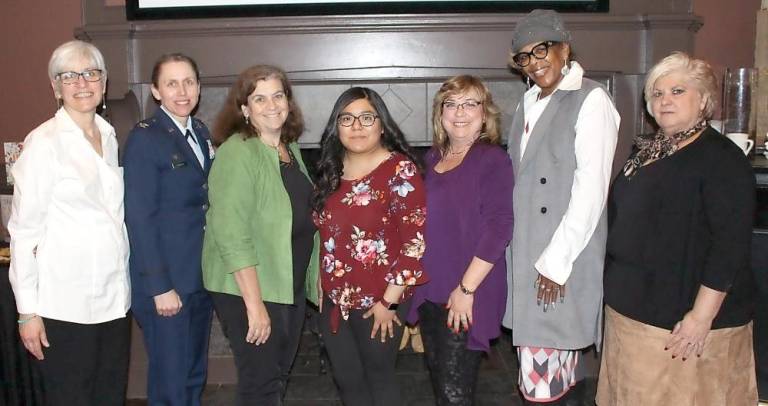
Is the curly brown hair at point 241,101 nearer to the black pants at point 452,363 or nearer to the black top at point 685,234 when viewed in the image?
the black pants at point 452,363

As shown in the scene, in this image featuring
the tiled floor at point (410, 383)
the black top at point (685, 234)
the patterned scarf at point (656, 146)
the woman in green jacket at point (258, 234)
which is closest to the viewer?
the black top at point (685, 234)

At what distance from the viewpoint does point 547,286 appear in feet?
6.20

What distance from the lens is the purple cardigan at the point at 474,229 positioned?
186 centimetres

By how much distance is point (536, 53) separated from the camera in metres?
1.91

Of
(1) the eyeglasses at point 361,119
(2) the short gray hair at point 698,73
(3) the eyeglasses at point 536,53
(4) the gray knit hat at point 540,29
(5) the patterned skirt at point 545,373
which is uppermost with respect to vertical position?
(4) the gray knit hat at point 540,29

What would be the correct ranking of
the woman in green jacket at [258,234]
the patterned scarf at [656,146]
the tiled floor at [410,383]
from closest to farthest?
the patterned scarf at [656,146]
the woman in green jacket at [258,234]
the tiled floor at [410,383]

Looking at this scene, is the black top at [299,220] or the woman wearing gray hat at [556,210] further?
the black top at [299,220]

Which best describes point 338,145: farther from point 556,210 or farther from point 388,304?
point 556,210

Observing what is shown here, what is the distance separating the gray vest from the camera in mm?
1868

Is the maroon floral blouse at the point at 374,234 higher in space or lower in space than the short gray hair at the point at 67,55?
lower

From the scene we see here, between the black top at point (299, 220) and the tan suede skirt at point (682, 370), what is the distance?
1009mm

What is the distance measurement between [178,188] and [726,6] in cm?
273

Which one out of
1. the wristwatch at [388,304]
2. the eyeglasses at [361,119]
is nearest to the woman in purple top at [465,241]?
the wristwatch at [388,304]

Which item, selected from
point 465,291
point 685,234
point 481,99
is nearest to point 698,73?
point 685,234
